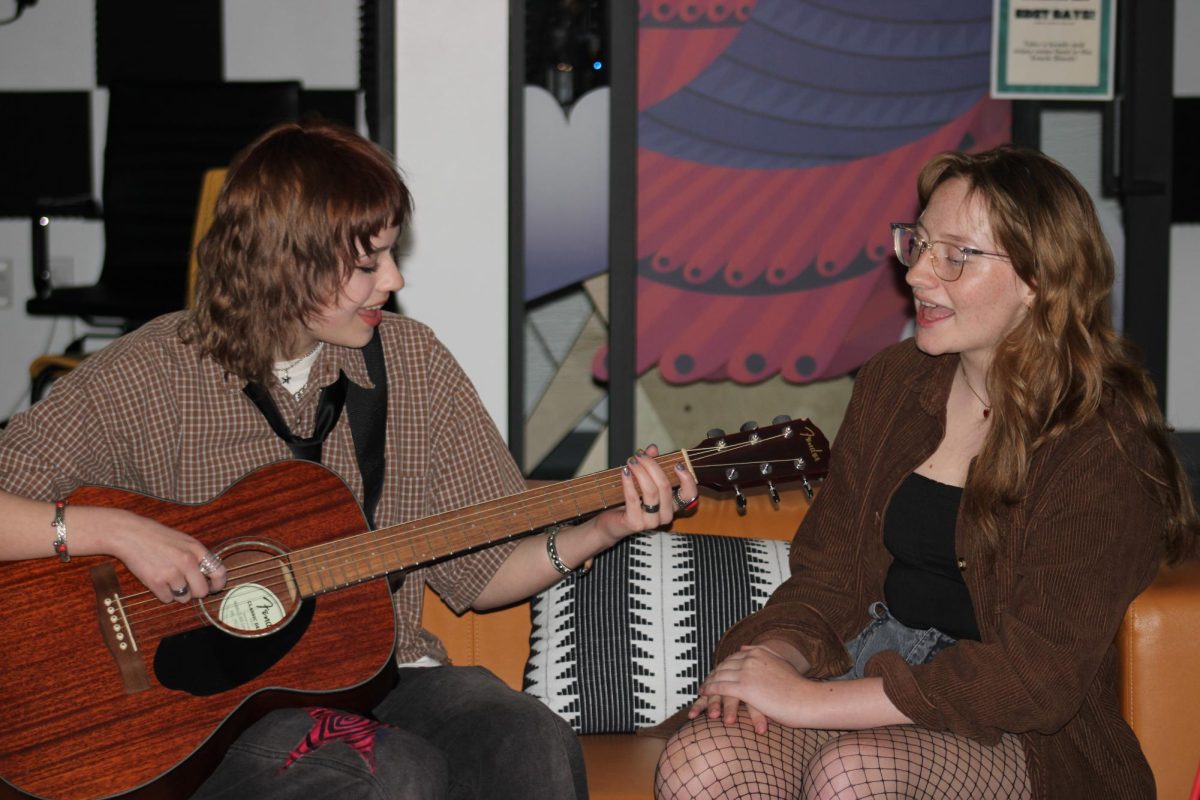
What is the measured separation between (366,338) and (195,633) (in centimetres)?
47

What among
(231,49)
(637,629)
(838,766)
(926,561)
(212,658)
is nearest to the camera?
(838,766)

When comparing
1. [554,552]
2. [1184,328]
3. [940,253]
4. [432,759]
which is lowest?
[432,759]

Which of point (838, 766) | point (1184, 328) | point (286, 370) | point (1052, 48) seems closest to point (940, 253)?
point (838, 766)

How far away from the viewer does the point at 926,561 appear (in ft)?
6.12

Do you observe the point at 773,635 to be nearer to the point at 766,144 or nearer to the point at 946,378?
the point at 946,378

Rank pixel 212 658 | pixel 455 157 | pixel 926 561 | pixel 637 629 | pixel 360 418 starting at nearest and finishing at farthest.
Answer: pixel 212 658, pixel 926 561, pixel 360 418, pixel 637 629, pixel 455 157

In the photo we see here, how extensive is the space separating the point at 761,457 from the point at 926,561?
0.88ft

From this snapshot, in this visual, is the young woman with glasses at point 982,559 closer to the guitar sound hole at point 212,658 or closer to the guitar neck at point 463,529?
the guitar neck at point 463,529

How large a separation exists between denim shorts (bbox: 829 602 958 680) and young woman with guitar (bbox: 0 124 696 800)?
0.34 m

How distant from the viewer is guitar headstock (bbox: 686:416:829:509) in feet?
6.17

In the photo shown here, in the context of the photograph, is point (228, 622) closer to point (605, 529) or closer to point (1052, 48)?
point (605, 529)

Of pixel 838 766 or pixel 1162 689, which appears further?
pixel 1162 689

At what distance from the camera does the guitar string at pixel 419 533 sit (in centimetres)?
178

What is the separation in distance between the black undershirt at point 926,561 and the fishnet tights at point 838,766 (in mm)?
188
